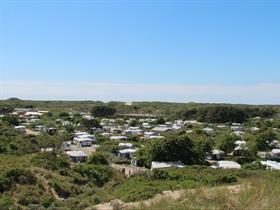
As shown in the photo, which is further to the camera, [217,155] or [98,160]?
[217,155]

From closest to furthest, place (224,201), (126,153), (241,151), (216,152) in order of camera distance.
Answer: (224,201)
(216,152)
(126,153)
(241,151)

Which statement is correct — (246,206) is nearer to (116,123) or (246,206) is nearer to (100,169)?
(100,169)

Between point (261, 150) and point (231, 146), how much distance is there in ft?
11.8

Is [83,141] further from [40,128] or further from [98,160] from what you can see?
[40,128]

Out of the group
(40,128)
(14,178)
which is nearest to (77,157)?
(14,178)

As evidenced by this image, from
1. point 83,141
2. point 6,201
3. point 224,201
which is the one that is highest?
point 224,201

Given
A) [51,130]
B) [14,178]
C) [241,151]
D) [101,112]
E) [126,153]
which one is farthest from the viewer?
[101,112]

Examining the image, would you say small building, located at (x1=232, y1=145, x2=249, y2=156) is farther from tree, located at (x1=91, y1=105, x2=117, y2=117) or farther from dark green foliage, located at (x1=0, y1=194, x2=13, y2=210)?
tree, located at (x1=91, y1=105, x2=117, y2=117)

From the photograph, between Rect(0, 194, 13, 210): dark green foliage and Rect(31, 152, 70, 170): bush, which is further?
Rect(31, 152, 70, 170): bush

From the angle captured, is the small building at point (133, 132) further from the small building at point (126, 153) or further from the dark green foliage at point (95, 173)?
the dark green foliage at point (95, 173)

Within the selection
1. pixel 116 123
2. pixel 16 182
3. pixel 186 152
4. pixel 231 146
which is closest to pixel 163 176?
pixel 16 182

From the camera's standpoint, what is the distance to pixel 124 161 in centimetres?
3706

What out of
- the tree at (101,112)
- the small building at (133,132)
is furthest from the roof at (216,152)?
the tree at (101,112)

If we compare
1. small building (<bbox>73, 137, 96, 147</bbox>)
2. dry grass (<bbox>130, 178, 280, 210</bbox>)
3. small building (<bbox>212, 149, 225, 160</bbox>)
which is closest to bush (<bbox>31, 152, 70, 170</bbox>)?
small building (<bbox>212, 149, 225, 160</bbox>)
